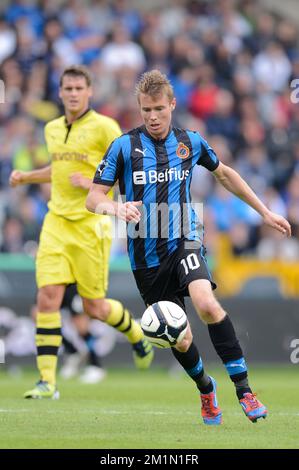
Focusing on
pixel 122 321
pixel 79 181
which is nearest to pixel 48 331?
pixel 122 321

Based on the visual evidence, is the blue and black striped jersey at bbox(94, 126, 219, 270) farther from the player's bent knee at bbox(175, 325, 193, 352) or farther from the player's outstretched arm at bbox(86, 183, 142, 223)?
the player's bent knee at bbox(175, 325, 193, 352)

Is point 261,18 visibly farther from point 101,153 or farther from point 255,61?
point 101,153

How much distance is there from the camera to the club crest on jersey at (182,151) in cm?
761

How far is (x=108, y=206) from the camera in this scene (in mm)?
7035

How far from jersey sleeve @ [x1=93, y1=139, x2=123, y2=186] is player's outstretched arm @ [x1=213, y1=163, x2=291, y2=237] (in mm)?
747

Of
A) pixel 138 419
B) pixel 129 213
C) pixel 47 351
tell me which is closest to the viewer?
pixel 129 213

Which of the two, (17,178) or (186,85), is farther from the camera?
(186,85)

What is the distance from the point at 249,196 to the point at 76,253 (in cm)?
281

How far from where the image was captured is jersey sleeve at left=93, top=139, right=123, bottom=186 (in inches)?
293

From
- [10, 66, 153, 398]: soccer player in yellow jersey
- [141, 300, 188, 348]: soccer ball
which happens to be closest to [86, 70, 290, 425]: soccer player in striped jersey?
[141, 300, 188, 348]: soccer ball

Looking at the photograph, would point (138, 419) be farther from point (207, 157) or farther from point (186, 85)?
point (186, 85)

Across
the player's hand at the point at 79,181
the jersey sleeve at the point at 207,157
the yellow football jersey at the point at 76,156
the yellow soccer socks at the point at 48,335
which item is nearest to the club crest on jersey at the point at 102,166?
the jersey sleeve at the point at 207,157

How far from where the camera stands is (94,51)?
17812mm
